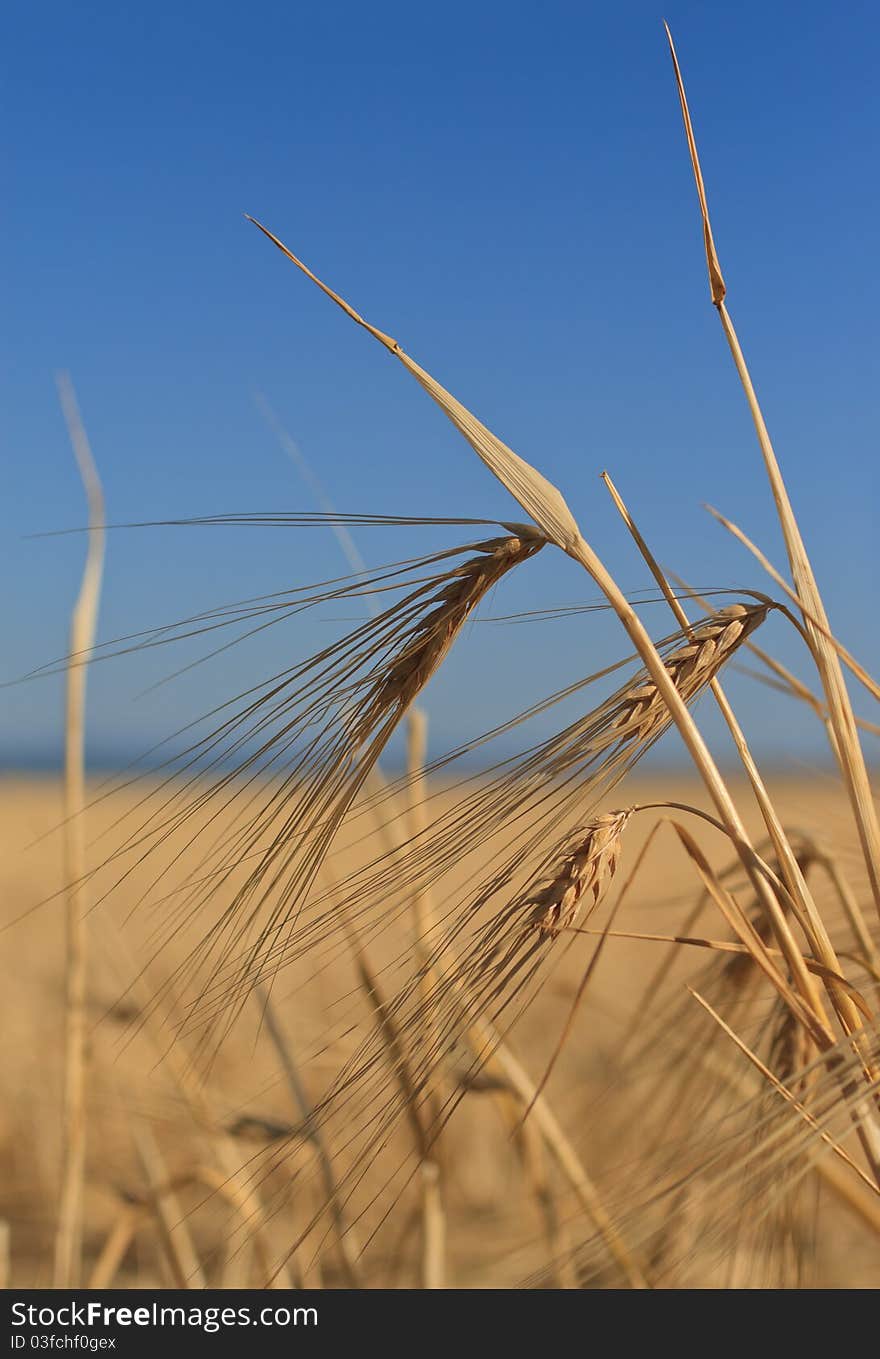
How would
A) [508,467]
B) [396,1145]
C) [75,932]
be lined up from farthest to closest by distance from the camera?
[396,1145] < [75,932] < [508,467]

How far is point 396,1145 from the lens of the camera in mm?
2311

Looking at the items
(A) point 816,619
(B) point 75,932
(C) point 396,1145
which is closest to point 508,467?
(A) point 816,619

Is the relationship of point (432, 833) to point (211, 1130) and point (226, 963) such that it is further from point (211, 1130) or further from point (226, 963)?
point (211, 1130)

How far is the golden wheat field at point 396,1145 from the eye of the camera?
20.8 inches

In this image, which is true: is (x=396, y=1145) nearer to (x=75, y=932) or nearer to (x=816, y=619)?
(x=75, y=932)

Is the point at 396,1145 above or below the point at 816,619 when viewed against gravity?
above

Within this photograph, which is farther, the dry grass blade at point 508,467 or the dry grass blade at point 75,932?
the dry grass blade at point 75,932

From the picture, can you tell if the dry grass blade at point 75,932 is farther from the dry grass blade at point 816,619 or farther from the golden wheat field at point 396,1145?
the dry grass blade at point 816,619

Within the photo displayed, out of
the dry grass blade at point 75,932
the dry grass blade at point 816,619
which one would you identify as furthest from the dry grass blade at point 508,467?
the dry grass blade at point 75,932

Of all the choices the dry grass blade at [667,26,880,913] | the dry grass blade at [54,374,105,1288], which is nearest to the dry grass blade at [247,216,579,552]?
the dry grass blade at [667,26,880,913]
